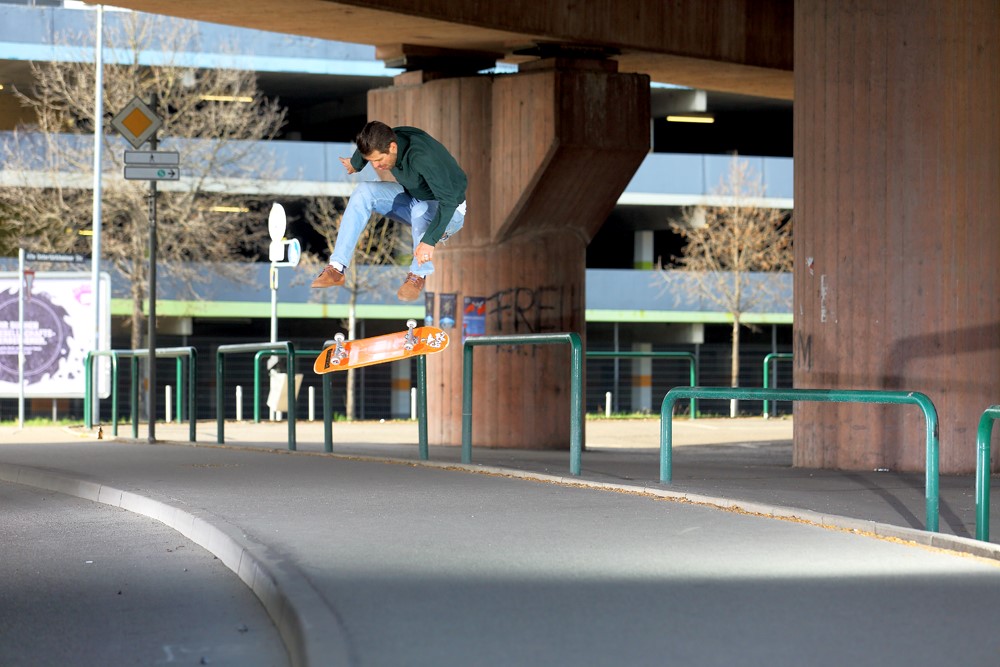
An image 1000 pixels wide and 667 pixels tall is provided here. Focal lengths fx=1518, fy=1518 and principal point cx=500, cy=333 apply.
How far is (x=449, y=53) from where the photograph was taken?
675 inches

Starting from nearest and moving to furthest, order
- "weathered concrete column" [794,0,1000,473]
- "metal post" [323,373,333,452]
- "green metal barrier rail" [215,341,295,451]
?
"weathered concrete column" [794,0,1000,473] → "metal post" [323,373,333,452] → "green metal barrier rail" [215,341,295,451]

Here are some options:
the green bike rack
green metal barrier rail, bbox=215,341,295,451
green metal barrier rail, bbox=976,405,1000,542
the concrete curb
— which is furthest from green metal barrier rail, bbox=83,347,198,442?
green metal barrier rail, bbox=976,405,1000,542

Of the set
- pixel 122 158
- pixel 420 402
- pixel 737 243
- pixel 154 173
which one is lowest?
pixel 420 402

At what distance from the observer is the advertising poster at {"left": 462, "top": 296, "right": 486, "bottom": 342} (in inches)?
677

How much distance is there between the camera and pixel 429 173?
6.94m

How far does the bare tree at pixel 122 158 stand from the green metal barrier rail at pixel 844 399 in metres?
24.8

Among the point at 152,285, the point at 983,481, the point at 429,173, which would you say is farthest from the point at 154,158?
the point at 983,481

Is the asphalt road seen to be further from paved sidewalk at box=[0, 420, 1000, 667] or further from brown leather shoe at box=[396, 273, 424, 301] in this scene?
brown leather shoe at box=[396, 273, 424, 301]

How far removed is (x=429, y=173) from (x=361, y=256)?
3039cm

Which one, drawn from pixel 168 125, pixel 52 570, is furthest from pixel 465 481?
pixel 168 125

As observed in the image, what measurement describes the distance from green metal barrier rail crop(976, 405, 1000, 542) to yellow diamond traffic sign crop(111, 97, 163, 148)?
1103cm

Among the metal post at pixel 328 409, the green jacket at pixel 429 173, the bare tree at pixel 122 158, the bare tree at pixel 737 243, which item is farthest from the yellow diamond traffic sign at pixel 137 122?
the bare tree at pixel 737 243

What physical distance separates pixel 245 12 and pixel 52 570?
784 centimetres

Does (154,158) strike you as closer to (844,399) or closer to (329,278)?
(844,399)
